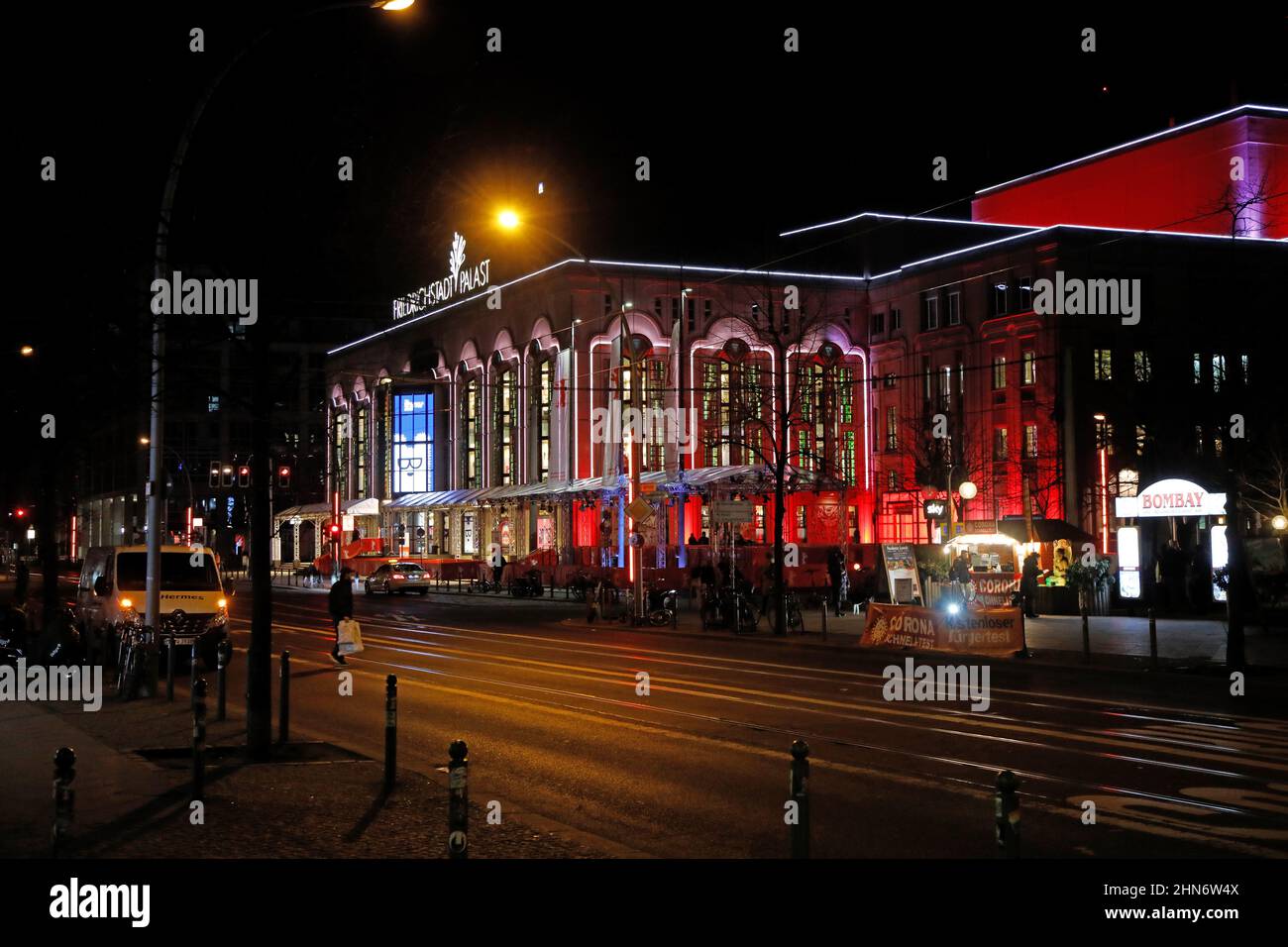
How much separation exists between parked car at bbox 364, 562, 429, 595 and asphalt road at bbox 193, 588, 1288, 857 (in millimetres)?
32833

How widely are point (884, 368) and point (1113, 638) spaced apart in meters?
44.2

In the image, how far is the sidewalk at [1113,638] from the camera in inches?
942

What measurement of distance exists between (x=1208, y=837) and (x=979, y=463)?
5477cm

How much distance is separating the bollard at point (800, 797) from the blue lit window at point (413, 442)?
87.1 m

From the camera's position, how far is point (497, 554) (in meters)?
61.6

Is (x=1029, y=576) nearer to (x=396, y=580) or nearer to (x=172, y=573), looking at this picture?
(x=172, y=573)

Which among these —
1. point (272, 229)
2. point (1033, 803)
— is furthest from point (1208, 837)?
point (272, 229)

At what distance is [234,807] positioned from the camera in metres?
10.5

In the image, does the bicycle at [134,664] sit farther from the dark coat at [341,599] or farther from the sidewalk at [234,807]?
the dark coat at [341,599]

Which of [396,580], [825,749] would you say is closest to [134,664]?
[825,749]

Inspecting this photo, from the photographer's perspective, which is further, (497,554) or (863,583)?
(497,554)

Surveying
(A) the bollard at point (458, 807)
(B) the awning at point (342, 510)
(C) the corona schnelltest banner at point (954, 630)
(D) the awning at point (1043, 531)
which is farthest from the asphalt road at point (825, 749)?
(B) the awning at point (342, 510)
